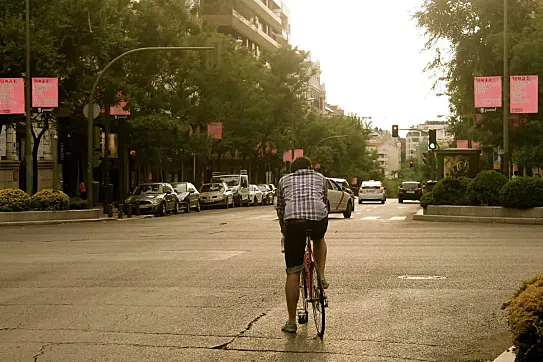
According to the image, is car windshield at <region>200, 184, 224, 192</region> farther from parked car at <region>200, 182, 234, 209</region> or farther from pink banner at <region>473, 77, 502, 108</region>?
pink banner at <region>473, 77, 502, 108</region>

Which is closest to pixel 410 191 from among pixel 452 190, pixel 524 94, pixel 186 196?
pixel 186 196

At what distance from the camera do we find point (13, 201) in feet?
106

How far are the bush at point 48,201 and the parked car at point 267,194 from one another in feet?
102

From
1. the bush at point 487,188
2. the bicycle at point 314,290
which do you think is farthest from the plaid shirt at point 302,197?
the bush at point 487,188

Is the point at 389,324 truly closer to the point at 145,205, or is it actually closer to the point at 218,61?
the point at 218,61

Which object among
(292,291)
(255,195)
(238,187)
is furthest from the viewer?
(255,195)

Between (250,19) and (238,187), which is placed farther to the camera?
(250,19)

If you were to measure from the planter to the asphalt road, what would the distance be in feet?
36.1

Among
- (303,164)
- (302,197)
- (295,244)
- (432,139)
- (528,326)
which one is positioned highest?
(432,139)

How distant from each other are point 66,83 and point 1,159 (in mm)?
9442

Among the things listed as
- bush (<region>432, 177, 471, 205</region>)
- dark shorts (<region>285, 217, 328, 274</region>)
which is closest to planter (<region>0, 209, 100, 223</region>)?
bush (<region>432, 177, 471, 205</region>)

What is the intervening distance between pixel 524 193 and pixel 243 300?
19.3 metres

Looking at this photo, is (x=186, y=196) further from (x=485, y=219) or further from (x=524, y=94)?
(x=485, y=219)

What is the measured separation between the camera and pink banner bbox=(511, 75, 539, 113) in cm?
3384
